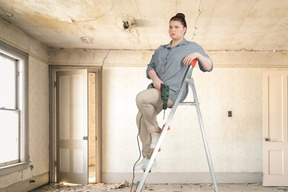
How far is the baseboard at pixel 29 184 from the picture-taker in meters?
4.17

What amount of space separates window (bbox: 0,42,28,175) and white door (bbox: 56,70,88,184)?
1.00 m

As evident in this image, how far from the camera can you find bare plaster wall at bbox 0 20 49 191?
4.27 meters

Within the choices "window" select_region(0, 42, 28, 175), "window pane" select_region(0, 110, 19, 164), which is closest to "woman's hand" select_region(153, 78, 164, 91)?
"window" select_region(0, 42, 28, 175)

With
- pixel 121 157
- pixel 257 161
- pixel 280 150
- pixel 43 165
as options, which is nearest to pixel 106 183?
pixel 121 157

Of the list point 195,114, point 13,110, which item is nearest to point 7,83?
point 13,110

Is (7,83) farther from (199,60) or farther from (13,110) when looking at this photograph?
(199,60)

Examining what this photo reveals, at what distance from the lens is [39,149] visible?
5098mm

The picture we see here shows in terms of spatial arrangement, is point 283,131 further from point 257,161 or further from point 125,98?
point 125,98

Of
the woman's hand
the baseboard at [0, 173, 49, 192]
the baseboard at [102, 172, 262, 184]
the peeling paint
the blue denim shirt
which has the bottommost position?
the baseboard at [102, 172, 262, 184]

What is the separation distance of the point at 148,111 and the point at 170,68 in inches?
12.5

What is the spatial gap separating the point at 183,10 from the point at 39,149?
3412 millimetres

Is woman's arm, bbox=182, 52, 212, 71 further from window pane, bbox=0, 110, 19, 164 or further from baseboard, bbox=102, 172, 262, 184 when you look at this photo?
baseboard, bbox=102, 172, 262, 184

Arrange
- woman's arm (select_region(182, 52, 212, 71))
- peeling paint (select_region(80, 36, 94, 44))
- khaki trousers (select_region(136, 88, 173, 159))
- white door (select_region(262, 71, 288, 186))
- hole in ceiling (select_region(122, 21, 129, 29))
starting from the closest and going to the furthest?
1. woman's arm (select_region(182, 52, 212, 71))
2. khaki trousers (select_region(136, 88, 173, 159))
3. hole in ceiling (select_region(122, 21, 129, 29))
4. peeling paint (select_region(80, 36, 94, 44))
5. white door (select_region(262, 71, 288, 186))

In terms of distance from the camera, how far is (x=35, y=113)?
16.2 feet
